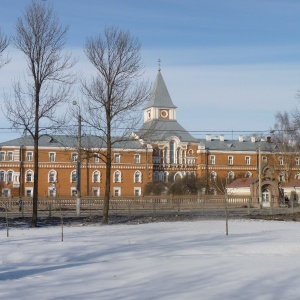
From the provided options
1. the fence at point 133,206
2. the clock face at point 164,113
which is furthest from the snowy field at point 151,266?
the clock face at point 164,113

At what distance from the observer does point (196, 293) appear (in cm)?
1127

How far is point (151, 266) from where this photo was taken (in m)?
14.6

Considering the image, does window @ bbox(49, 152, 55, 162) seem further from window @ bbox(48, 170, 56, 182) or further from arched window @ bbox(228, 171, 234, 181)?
arched window @ bbox(228, 171, 234, 181)

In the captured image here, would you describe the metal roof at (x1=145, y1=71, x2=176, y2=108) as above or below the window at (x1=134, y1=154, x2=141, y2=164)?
above

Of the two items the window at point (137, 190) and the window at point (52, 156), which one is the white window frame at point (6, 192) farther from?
the window at point (137, 190)

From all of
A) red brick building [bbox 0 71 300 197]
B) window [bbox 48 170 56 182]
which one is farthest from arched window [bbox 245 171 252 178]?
window [bbox 48 170 56 182]

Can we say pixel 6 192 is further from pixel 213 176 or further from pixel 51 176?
pixel 213 176

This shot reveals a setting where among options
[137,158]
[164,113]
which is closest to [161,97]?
[164,113]

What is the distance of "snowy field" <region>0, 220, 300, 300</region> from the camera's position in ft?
37.6

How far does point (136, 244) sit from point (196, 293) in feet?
27.4

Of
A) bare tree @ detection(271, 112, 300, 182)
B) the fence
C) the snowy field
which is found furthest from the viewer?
bare tree @ detection(271, 112, 300, 182)

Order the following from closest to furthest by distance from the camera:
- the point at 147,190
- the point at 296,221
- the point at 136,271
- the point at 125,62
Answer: the point at 136,271 < the point at 125,62 < the point at 296,221 < the point at 147,190

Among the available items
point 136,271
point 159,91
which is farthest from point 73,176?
point 136,271

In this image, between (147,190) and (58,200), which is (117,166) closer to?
(147,190)
